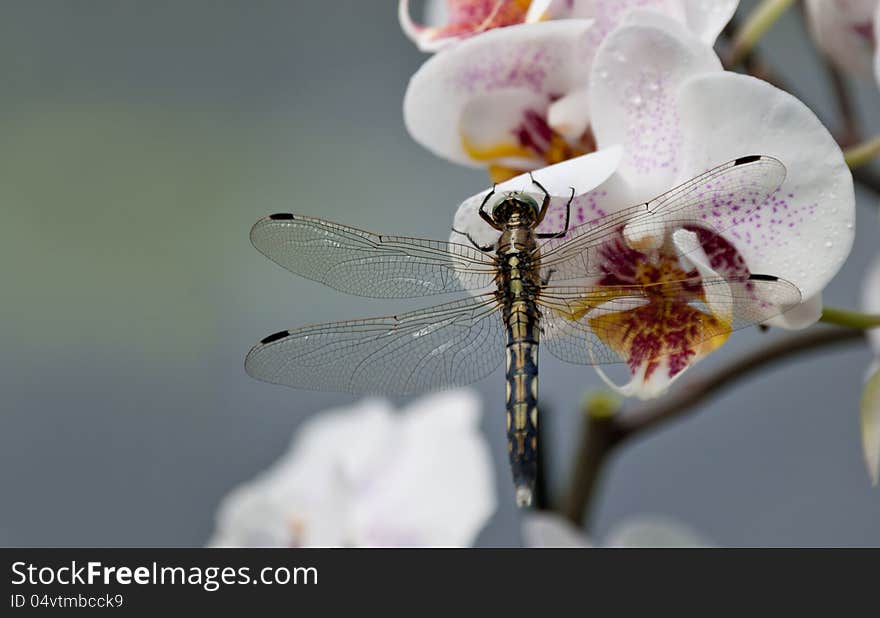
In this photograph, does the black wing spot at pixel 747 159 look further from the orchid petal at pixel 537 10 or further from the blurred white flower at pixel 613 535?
the blurred white flower at pixel 613 535

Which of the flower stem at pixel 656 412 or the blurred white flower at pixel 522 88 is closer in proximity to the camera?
the blurred white flower at pixel 522 88

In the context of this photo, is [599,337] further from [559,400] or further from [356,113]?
[356,113]

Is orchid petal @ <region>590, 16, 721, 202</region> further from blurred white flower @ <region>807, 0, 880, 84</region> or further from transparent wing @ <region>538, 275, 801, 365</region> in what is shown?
blurred white flower @ <region>807, 0, 880, 84</region>

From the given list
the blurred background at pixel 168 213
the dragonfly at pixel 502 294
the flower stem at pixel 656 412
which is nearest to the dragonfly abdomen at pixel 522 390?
the dragonfly at pixel 502 294

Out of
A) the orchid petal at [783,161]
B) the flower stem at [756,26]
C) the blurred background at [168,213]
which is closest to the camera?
the orchid petal at [783,161]

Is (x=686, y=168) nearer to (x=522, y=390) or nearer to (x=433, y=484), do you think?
(x=522, y=390)

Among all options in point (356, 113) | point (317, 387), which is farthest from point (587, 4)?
point (356, 113)

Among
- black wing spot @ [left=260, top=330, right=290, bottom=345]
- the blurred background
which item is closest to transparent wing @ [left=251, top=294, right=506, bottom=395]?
black wing spot @ [left=260, top=330, right=290, bottom=345]
